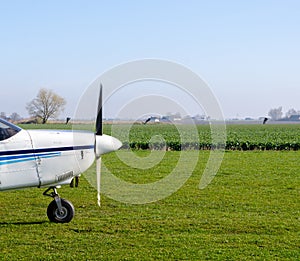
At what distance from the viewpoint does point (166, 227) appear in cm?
770

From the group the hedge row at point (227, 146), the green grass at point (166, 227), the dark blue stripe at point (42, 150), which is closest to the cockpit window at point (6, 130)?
the dark blue stripe at point (42, 150)

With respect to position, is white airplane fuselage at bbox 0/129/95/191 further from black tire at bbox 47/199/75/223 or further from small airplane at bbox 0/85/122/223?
black tire at bbox 47/199/75/223

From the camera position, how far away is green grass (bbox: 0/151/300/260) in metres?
6.32

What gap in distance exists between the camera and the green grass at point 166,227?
6324 mm

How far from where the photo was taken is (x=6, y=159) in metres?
7.46

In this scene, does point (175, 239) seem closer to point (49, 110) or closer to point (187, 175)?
point (187, 175)

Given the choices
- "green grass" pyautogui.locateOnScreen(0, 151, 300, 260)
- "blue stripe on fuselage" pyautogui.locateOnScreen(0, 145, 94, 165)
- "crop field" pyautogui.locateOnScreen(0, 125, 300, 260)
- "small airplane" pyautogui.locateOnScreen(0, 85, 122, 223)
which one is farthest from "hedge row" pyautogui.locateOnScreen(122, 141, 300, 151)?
"blue stripe on fuselage" pyautogui.locateOnScreen(0, 145, 94, 165)

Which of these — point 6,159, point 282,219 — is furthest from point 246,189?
point 6,159

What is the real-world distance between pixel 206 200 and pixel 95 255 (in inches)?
178

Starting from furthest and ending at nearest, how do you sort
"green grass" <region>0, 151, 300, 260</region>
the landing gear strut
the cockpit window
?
1. the landing gear strut
2. the cockpit window
3. "green grass" <region>0, 151, 300, 260</region>

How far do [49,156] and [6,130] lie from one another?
0.76 metres

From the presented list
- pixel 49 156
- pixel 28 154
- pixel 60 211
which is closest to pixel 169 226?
pixel 60 211

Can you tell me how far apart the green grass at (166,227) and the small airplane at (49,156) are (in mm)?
675

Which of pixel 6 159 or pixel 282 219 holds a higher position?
pixel 6 159
